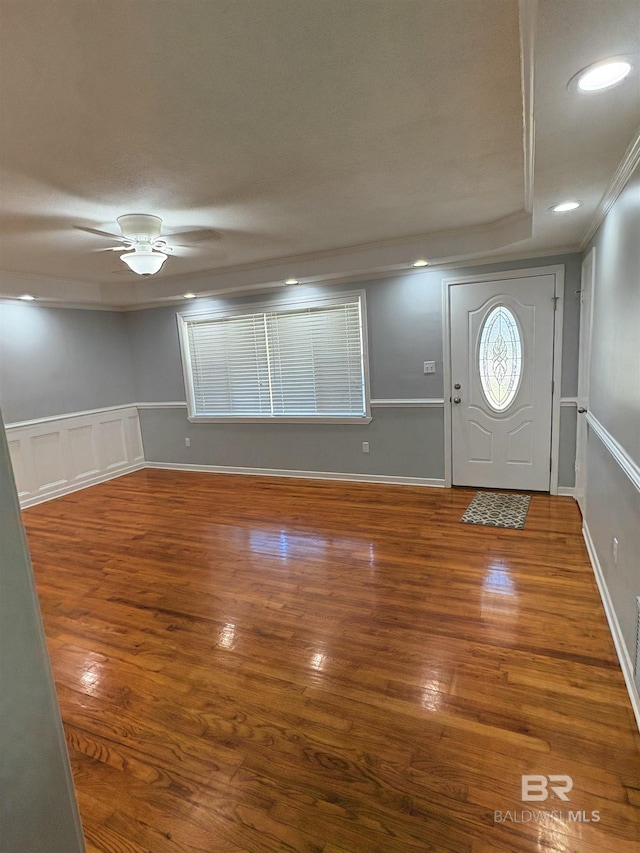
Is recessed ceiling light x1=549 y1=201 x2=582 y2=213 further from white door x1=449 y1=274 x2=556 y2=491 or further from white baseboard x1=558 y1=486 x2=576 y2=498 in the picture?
white baseboard x1=558 y1=486 x2=576 y2=498

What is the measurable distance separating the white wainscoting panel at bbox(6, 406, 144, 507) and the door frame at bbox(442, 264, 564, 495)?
429 centimetres

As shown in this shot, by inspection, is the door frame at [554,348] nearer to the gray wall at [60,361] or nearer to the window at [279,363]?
the window at [279,363]

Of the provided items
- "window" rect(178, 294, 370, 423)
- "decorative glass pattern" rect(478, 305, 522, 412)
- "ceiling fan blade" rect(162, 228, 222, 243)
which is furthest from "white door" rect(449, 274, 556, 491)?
"ceiling fan blade" rect(162, 228, 222, 243)

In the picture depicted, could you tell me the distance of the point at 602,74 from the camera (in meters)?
1.32

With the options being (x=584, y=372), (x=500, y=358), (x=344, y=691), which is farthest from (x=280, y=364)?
(x=344, y=691)

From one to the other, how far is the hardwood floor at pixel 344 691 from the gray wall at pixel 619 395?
14.2 inches

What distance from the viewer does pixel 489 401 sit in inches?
172

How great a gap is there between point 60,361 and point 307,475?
3.25 m

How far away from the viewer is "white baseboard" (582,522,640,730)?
179 centimetres

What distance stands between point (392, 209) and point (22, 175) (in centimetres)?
218

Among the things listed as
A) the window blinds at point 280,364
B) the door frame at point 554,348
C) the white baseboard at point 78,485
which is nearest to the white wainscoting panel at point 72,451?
the white baseboard at point 78,485

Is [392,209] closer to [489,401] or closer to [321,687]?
[489,401]

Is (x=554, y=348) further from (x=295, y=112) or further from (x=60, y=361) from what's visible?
(x=60, y=361)

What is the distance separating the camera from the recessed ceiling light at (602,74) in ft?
4.17
